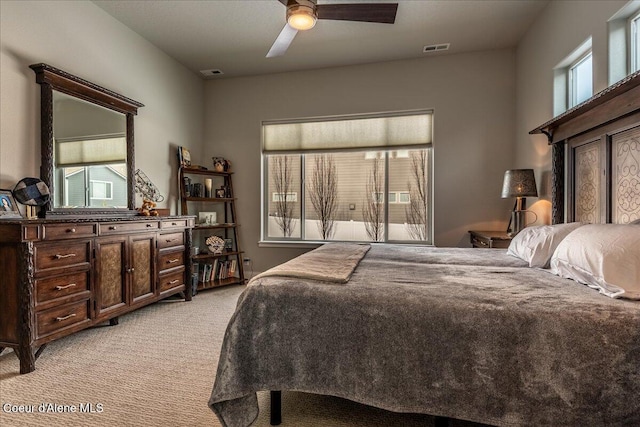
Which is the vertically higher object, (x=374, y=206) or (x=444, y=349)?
(x=374, y=206)

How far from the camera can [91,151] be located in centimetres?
317

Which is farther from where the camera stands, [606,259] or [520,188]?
[520,188]

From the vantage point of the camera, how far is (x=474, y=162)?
416 cm

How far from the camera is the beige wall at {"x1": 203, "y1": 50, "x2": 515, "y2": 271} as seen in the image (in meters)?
Result: 4.11

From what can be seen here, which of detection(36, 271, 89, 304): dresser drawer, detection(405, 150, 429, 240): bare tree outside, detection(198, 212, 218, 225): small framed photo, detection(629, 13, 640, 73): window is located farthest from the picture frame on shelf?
detection(629, 13, 640, 73): window

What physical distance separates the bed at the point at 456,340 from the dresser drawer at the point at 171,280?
2.32 m

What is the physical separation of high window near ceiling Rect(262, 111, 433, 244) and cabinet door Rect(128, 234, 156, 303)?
1.81 m

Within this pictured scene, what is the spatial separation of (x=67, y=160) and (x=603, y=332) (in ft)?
12.5

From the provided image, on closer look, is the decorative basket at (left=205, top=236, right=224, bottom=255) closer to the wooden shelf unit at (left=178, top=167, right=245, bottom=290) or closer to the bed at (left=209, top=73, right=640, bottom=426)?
the wooden shelf unit at (left=178, top=167, right=245, bottom=290)

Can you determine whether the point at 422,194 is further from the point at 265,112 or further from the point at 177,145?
the point at 177,145

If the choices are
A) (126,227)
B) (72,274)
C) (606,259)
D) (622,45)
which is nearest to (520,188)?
(622,45)

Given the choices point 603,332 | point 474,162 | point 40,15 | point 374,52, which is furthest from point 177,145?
point 603,332

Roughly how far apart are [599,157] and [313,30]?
2.93m

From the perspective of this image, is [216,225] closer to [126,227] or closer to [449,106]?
[126,227]
